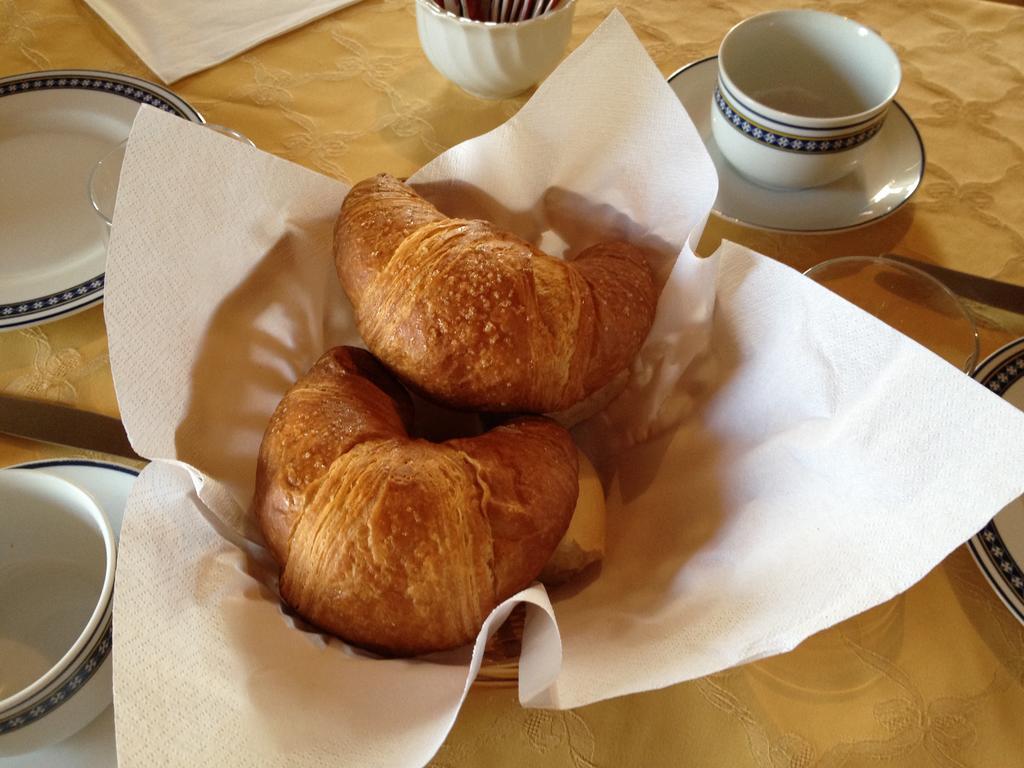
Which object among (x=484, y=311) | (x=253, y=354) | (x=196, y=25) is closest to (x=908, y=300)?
(x=484, y=311)

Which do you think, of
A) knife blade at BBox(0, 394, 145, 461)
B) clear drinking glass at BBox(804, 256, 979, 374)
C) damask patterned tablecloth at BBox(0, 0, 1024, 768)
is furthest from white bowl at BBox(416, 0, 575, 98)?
knife blade at BBox(0, 394, 145, 461)

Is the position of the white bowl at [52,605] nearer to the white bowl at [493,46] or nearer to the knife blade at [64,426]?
the knife blade at [64,426]

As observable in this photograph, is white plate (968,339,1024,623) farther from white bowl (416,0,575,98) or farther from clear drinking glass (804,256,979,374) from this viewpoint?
white bowl (416,0,575,98)

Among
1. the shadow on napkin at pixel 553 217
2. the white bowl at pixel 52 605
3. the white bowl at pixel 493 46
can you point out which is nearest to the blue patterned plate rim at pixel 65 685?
the white bowl at pixel 52 605

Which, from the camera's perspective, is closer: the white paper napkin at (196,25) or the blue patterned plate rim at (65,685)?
the blue patterned plate rim at (65,685)

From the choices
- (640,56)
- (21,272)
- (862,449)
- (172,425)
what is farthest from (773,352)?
(21,272)

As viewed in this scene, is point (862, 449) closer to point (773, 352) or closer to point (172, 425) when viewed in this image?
point (773, 352)
